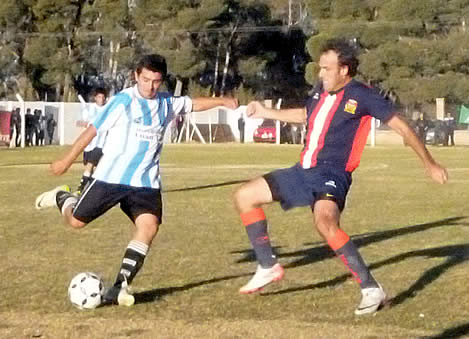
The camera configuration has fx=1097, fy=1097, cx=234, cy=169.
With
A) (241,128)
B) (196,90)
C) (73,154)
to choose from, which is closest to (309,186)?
(73,154)

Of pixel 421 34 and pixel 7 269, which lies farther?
pixel 421 34

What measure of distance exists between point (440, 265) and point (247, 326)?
335 cm

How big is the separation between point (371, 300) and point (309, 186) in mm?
884

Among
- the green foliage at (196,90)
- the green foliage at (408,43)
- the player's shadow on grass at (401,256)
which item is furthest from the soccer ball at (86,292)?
the green foliage at (196,90)

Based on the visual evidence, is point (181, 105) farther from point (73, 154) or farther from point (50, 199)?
point (50, 199)

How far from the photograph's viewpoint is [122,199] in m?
7.65

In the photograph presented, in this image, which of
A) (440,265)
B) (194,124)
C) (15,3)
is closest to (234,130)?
(194,124)

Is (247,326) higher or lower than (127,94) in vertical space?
lower

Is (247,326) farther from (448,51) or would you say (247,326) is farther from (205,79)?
(205,79)

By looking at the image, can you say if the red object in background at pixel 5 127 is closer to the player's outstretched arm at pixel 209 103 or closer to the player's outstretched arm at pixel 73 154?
the player's outstretched arm at pixel 209 103

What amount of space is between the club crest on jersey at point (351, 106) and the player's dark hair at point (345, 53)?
0.21 meters

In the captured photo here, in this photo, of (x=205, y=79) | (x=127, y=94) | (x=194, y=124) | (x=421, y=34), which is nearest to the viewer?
(x=127, y=94)

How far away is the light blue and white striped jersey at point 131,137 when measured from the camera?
24.7 feet

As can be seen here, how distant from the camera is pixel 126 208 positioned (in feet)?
25.3
